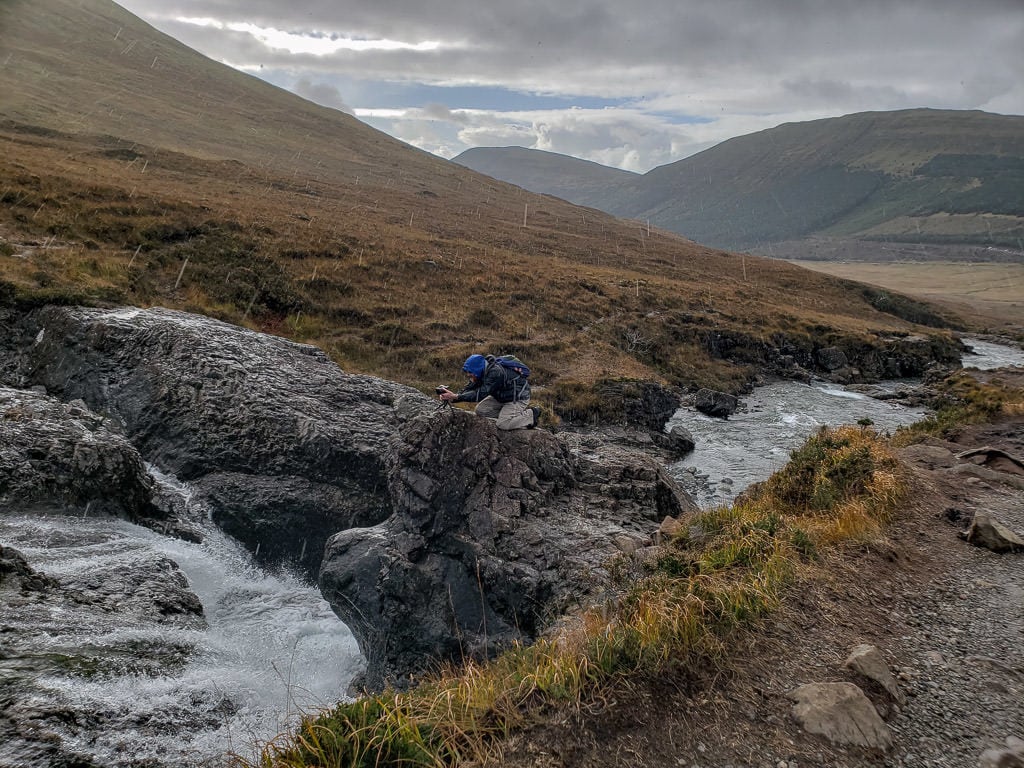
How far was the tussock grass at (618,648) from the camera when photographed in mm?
4852

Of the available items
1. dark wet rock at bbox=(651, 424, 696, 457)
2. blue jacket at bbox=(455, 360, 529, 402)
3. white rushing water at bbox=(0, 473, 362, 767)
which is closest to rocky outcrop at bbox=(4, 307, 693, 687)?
blue jacket at bbox=(455, 360, 529, 402)

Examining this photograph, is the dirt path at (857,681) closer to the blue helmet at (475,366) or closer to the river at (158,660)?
the river at (158,660)

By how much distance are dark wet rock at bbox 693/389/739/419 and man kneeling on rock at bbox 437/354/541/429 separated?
68.8 ft

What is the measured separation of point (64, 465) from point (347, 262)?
93.7 ft

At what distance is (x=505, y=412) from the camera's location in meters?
13.3

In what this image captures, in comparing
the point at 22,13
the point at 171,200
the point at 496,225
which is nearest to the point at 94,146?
the point at 171,200

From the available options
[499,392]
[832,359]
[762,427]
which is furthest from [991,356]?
[499,392]

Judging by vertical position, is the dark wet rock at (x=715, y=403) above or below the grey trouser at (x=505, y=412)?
below

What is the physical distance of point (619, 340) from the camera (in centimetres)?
3881

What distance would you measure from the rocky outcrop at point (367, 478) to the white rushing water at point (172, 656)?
2.99 feet

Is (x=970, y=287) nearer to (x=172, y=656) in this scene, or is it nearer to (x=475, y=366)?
(x=475, y=366)

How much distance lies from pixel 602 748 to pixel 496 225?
257ft

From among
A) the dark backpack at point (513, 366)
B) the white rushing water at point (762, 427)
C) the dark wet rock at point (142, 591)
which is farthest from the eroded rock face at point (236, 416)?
the white rushing water at point (762, 427)

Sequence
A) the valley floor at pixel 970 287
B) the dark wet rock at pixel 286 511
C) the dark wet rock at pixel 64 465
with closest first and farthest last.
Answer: the dark wet rock at pixel 64 465 < the dark wet rock at pixel 286 511 < the valley floor at pixel 970 287
